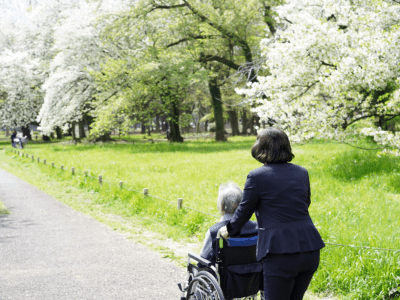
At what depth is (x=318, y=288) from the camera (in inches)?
184

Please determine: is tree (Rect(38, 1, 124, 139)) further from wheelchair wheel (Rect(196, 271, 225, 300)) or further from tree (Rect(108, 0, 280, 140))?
wheelchair wheel (Rect(196, 271, 225, 300))

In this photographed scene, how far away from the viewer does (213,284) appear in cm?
309

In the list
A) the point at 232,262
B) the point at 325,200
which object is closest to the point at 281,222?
the point at 232,262

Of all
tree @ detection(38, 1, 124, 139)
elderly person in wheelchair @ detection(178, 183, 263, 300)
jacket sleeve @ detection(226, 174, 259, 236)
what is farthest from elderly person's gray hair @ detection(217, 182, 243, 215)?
tree @ detection(38, 1, 124, 139)

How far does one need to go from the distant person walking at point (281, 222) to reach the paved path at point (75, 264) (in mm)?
2452

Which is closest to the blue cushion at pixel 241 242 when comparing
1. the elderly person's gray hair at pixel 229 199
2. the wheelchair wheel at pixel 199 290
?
the elderly person's gray hair at pixel 229 199

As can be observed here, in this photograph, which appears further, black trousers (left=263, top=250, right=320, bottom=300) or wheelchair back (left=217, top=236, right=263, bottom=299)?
wheelchair back (left=217, top=236, right=263, bottom=299)

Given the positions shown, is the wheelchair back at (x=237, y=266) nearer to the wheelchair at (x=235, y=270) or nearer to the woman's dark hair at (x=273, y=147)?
the wheelchair at (x=235, y=270)

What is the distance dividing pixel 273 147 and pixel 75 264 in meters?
4.30

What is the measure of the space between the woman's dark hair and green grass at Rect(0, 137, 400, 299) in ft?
8.55

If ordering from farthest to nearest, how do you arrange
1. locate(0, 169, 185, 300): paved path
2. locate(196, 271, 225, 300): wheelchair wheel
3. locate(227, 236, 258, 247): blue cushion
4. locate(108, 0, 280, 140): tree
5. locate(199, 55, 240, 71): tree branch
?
locate(199, 55, 240, 71): tree branch → locate(108, 0, 280, 140): tree → locate(0, 169, 185, 300): paved path → locate(227, 236, 258, 247): blue cushion → locate(196, 271, 225, 300): wheelchair wheel

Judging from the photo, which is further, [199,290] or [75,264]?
[75,264]

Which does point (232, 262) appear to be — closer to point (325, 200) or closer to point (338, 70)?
point (325, 200)

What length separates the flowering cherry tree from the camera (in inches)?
374
